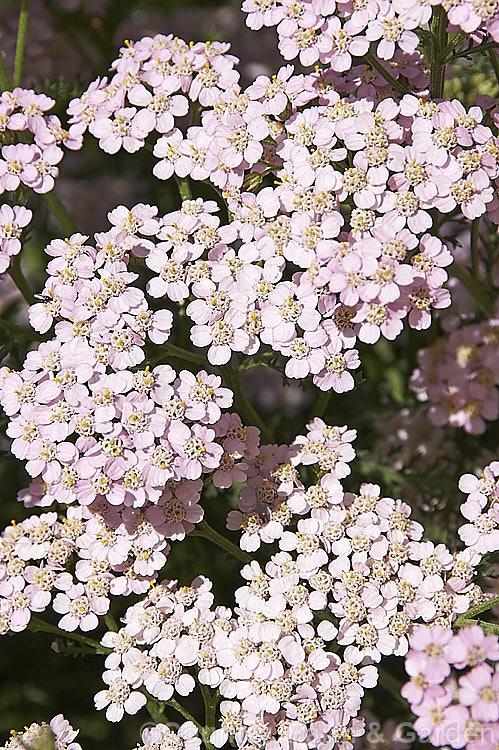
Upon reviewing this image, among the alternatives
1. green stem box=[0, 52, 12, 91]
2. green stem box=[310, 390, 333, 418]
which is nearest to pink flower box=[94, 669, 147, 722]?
green stem box=[310, 390, 333, 418]

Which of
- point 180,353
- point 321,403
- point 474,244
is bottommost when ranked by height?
point 321,403

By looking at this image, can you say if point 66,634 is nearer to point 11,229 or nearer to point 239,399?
point 239,399

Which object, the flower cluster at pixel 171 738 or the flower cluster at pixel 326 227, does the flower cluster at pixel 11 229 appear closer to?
the flower cluster at pixel 326 227

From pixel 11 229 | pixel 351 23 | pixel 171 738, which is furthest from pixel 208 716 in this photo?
pixel 351 23

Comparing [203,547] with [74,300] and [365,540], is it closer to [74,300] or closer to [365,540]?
[365,540]

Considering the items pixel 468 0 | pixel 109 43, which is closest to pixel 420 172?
pixel 468 0
